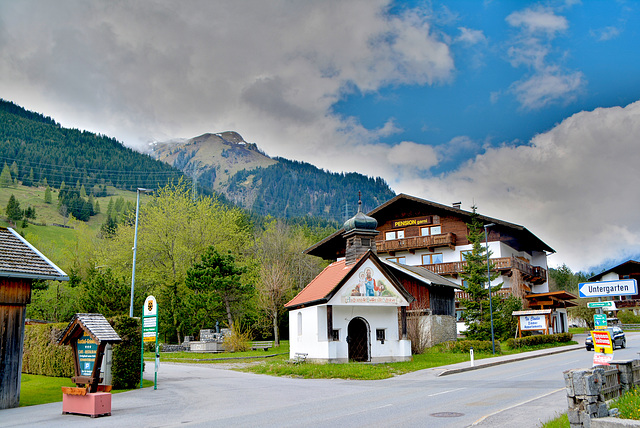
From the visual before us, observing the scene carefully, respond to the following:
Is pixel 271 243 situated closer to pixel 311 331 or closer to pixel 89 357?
pixel 311 331

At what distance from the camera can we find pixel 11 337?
56.3 ft

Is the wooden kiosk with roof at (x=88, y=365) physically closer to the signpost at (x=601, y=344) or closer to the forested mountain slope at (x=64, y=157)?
the signpost at (x=601, y=344)

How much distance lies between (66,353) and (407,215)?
137 ft

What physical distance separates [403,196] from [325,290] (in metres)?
28.7

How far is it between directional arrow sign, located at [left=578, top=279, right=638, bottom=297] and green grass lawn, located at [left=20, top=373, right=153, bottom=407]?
1666cm

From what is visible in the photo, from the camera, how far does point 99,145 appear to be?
181m

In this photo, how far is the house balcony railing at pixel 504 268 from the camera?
170 feet

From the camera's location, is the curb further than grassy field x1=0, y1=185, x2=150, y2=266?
No

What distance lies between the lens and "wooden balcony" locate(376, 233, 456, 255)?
5469 cm

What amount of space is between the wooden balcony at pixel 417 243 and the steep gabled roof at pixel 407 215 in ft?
9.18

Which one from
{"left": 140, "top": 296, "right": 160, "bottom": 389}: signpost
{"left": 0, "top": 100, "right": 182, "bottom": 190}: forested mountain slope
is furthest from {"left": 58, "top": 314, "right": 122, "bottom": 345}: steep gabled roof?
{"left": 0, "top": 100, "right": 182, "bottom": 190}: forested mountain slope

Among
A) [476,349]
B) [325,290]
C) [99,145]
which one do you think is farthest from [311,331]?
[99,145]

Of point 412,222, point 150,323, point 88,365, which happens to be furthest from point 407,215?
point 88,365

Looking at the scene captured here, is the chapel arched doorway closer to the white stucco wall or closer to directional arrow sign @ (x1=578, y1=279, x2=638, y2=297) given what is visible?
the white stucco wall
